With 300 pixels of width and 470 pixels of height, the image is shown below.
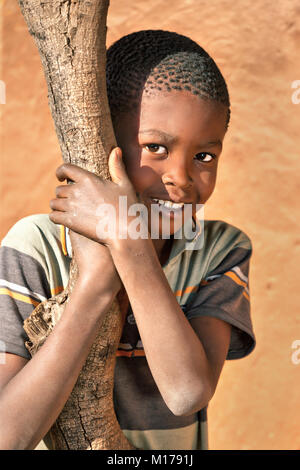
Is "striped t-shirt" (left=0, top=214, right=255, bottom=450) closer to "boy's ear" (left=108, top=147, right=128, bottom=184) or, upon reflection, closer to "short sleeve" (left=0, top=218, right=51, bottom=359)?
"short sleeve" (left=0, top=218, right=51, bottom=359)

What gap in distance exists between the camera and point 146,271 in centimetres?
61

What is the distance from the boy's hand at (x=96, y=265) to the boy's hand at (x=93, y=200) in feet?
0.04

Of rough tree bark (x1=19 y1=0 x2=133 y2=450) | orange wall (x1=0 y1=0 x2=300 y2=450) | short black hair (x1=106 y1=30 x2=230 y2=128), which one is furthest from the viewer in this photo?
orange wall (x1=0 y1=0 x2=300 y2=450)

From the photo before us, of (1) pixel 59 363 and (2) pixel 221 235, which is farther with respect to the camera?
(2) pixel 221 235

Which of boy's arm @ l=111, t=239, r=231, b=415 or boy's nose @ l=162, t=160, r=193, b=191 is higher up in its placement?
boy's nose @ l=162, t=160, r=193, b=191

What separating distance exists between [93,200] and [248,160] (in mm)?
1036

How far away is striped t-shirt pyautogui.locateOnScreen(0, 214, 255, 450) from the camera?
70cm

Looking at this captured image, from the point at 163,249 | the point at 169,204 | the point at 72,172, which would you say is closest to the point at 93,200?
the point at 72,172

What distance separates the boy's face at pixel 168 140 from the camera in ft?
2.20

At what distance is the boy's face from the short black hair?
12 millimetres

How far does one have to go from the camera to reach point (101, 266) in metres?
0.61

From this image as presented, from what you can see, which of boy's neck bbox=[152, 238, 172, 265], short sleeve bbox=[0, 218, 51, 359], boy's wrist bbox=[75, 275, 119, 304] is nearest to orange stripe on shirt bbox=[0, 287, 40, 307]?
short sleeve bbox=[0, 218, 51, 359]

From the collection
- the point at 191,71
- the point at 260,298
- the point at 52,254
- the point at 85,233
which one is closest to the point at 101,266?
the point at 85,233

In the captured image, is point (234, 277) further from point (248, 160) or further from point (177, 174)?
point (248, 160)
